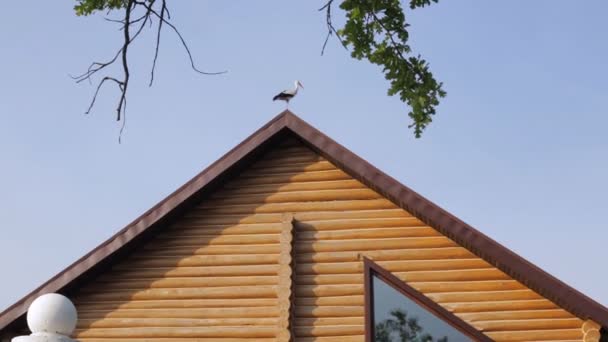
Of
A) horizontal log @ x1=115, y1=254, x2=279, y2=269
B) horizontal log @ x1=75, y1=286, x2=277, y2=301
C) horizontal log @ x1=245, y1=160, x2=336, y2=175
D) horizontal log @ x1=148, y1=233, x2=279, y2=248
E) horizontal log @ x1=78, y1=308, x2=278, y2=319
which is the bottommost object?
horizontal log @ x1=78, y1=308, x2=278, y2=319

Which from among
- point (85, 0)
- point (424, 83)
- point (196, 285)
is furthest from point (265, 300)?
point (85, 0)

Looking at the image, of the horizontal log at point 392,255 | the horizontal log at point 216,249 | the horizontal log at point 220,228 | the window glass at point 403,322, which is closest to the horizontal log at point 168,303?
the horizontal log at point 216,249

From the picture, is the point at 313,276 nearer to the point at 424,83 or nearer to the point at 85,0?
the point at 424,83

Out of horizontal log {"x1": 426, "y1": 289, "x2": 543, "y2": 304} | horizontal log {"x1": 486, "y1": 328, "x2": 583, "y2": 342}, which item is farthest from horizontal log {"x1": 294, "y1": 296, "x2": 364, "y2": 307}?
horizontal log {"x1": 486, "y1": 328, "x2": 583, "y2": 342}

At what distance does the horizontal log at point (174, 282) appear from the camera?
35.5 ft

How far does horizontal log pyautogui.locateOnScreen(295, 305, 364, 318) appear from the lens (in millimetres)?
10352

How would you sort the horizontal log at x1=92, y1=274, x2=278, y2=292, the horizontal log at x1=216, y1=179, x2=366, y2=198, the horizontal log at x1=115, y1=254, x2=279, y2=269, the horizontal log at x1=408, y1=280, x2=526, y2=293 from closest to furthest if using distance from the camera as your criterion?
1. the horizontal log at x1=408, y1=280, x2=526, y2=293
2. the horizontal log at x1=92, y1=274, x2=278, y2=292
3. the horizontal log at x1=115, y1=254, x2=279, y2=269
4. the horizontal log at x1=216, y1=179, x2=366, y2=198

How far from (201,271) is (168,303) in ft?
2.18

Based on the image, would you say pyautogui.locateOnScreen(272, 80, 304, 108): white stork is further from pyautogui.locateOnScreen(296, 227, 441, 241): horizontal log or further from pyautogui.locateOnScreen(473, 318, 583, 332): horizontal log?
pyautogui.locateOnScreen(473, 318, 583, 332): horizontal log

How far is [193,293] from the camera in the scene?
10914 millimetres

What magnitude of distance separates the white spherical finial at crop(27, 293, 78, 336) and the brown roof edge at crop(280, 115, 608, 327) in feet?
24.5

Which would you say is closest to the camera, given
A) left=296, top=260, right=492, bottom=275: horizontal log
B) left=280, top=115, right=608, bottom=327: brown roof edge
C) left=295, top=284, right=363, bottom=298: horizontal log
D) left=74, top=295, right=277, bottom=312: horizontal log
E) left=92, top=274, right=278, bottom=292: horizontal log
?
left=280, top=115, right=608, bottom=327: brown roof edge

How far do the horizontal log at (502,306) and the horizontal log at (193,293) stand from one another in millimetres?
2574

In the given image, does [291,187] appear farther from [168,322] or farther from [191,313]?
[168,322]
